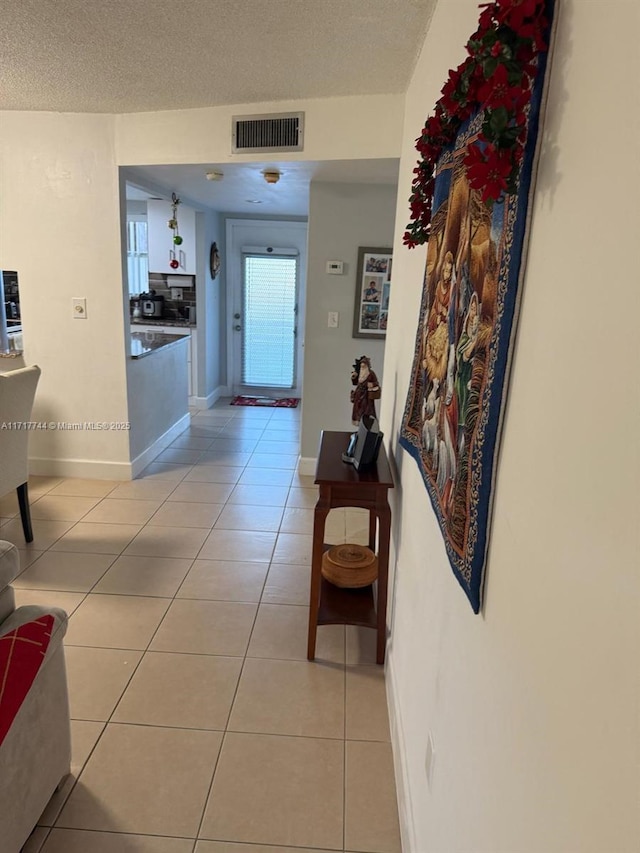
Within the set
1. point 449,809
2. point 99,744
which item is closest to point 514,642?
point 449,809

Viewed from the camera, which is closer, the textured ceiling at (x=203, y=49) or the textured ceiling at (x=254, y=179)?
the textured ceiling at (x=203, y=49)

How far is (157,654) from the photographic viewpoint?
2.28m

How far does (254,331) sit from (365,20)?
4943 mm

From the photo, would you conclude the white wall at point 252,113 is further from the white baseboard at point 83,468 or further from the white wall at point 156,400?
the white baseboard at point 83,468

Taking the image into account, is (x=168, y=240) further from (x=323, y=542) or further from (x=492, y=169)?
(x=492, y=169)

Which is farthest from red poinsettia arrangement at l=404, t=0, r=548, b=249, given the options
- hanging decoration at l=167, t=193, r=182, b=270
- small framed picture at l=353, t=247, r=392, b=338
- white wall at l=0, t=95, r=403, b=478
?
hanging decoration at l=167, t=193, r=182, b=270

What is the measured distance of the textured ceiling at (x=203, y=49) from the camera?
6.63ft

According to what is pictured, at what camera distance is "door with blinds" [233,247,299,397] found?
667cm

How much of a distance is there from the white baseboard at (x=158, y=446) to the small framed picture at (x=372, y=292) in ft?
6.09

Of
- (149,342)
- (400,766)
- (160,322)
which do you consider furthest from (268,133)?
(160,322)

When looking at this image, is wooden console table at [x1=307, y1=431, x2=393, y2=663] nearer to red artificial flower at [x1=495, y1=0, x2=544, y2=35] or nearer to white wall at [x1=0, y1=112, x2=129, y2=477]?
red artificial flower at [x1=495, y1=0, x2=544, y2=35]

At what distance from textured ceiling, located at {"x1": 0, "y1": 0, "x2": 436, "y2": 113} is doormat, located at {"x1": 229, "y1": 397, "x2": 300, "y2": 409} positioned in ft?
12.3

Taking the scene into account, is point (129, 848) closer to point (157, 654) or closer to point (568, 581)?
point (157, 654)

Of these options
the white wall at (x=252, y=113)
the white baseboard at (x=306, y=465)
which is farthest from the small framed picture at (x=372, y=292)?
the white baseboard at (x=306, y=465)
